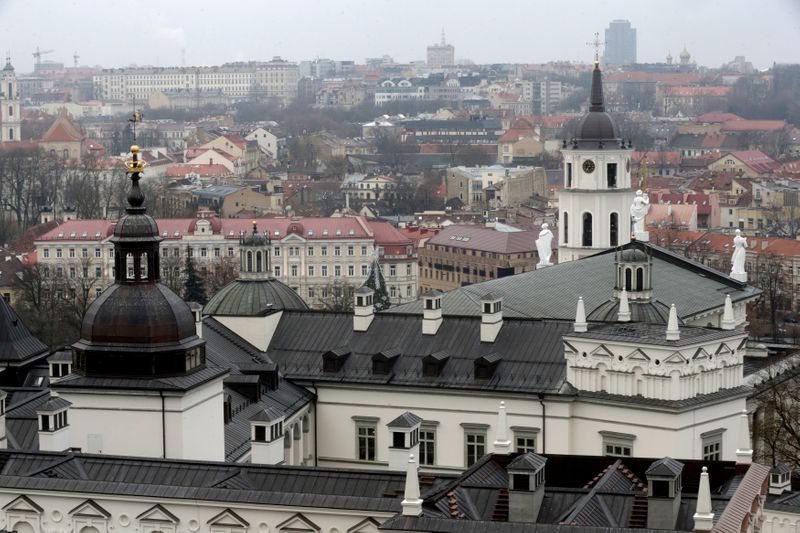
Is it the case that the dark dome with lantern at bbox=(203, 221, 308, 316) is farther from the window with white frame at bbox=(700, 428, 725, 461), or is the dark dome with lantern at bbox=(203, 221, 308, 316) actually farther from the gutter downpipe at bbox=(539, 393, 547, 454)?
the window with white frame at bbox=(700, 428, 725, 461)

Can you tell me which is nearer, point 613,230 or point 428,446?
point 428,446

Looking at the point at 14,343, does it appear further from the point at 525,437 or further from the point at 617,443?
the point at 617,443

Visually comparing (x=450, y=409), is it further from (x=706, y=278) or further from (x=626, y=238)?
(x=626, y=238)

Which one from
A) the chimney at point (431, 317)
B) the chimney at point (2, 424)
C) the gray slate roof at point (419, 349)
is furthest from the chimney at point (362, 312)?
the chimney at point (2, 424)

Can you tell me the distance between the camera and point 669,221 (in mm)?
122000

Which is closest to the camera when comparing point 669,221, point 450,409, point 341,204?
point 450,409

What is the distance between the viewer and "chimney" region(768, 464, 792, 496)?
39500 millimetres

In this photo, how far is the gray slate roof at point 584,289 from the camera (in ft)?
176

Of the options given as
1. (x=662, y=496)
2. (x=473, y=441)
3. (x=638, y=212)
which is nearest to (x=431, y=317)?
(x=473, y=441)

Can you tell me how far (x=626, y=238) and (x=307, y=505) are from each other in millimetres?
34104

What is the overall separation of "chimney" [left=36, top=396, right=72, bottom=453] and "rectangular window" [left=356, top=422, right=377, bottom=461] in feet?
37.8

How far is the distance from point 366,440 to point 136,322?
10.5 metres

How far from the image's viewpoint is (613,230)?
65.4m

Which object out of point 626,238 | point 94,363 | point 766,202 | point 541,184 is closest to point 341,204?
point 541,184
